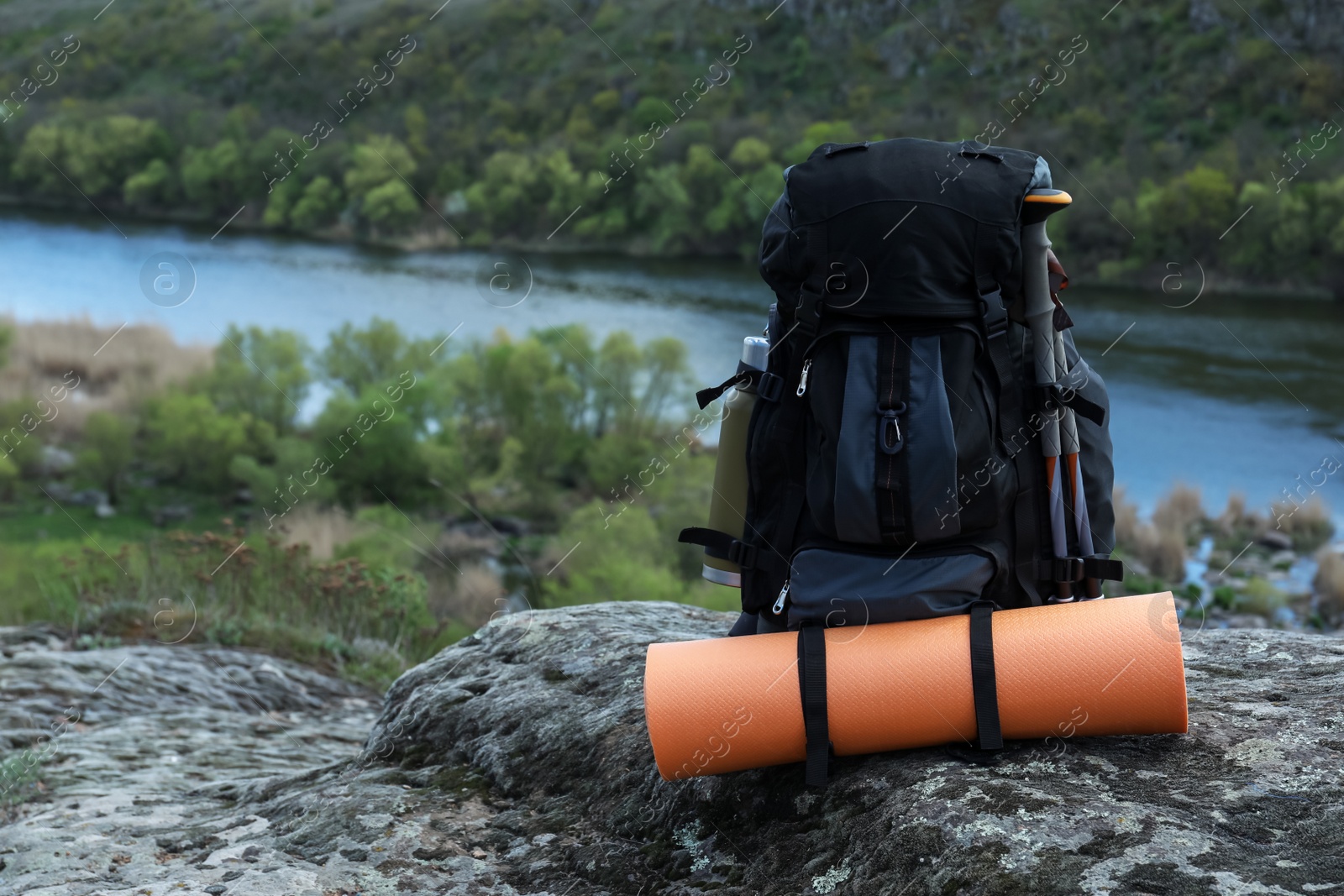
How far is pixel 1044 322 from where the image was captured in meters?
2.50

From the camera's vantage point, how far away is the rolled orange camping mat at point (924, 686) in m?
2.28

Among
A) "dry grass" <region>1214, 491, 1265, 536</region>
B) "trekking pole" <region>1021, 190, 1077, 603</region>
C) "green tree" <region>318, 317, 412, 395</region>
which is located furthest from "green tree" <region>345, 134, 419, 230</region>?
"trekking pole" <region>1021, 190, 1077, 603</region>

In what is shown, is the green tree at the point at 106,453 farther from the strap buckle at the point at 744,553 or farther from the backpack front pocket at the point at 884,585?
the backpack front pocket at the point at 884,585

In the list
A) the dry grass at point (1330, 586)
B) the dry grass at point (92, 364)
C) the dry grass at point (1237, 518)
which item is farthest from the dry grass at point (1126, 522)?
the dry grass at point (92, 364)

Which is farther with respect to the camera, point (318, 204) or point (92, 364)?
point (318, 204)

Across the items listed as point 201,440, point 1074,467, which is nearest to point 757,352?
point 1074,467

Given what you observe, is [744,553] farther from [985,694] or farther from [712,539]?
[985,694]

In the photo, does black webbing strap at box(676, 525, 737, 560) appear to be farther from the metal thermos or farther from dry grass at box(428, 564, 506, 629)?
dry grass at box(428, 564, 506, 629)

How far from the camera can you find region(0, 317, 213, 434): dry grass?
2841 centimetres

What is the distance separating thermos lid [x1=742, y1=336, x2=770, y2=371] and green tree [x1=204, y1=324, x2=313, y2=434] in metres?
25.3

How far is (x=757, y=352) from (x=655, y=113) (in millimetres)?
48771

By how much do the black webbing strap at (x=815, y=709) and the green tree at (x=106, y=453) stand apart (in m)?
25.0

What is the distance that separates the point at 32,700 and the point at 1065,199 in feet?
13.6

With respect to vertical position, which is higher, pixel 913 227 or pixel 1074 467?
pixel 913 227
